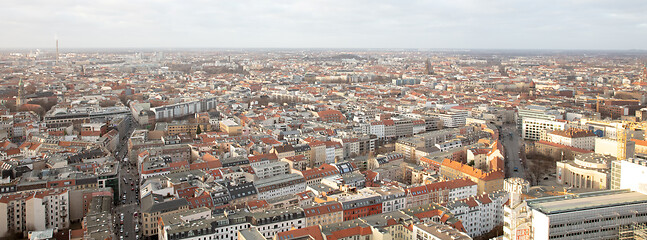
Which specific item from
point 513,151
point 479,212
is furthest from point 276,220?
point 513,151

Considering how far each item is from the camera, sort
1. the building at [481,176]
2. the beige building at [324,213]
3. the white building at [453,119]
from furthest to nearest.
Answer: the white building at [453,119]
the building at [481,176]
the beige building at [324,213]

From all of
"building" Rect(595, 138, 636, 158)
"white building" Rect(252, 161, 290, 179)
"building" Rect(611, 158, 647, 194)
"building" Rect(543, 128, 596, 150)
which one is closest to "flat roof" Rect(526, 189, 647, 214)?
"building" Rect(611, 158, 647, 194)

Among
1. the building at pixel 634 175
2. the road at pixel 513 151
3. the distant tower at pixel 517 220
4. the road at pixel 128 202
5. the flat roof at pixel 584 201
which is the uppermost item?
the building at pixel 634 175

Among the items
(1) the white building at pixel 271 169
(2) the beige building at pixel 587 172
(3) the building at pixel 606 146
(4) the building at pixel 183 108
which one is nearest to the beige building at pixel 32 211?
(1) the white building at pixel 271 169

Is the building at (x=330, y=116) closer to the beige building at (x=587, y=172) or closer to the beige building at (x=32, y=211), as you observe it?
the beige building at (x=587, y=172)

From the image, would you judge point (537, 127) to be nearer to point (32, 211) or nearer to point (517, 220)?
point (517, 220)

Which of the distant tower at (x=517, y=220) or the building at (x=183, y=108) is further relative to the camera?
the building at (x=183, y=108)

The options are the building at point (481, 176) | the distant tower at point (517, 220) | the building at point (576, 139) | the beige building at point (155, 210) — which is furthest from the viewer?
the building at point (576, 139)
